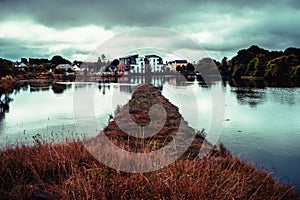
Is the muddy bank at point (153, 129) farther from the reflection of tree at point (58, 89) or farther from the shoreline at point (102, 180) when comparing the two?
the reflection of tree at point (58, 89)

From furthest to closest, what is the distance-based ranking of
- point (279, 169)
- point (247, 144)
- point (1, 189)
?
1. point (247, 144)
2. point (279, 169)
3. point (1, 189)

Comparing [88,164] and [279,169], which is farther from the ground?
[88,164]

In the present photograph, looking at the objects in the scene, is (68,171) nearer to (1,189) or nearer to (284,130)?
(1,189)

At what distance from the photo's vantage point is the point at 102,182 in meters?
4.39

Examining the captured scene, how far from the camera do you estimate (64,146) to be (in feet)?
20.6

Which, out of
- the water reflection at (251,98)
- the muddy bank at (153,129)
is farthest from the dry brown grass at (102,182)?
the water reflection at (251,98)

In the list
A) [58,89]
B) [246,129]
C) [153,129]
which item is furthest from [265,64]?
[153,129]

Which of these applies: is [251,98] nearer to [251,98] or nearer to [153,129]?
[251,98]

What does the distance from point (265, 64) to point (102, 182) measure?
2767 inches

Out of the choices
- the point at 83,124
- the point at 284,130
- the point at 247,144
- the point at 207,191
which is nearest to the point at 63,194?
the point at 207,191

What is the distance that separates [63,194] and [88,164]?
133 cm

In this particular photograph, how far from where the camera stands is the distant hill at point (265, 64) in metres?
59.6

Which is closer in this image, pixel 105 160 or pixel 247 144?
pixel 105 160

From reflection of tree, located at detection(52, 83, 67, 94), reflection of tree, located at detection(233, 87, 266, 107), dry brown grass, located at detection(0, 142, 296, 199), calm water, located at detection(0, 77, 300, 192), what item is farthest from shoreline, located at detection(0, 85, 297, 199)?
reflection of tree, located at detection(52, 83, 67, 94)
